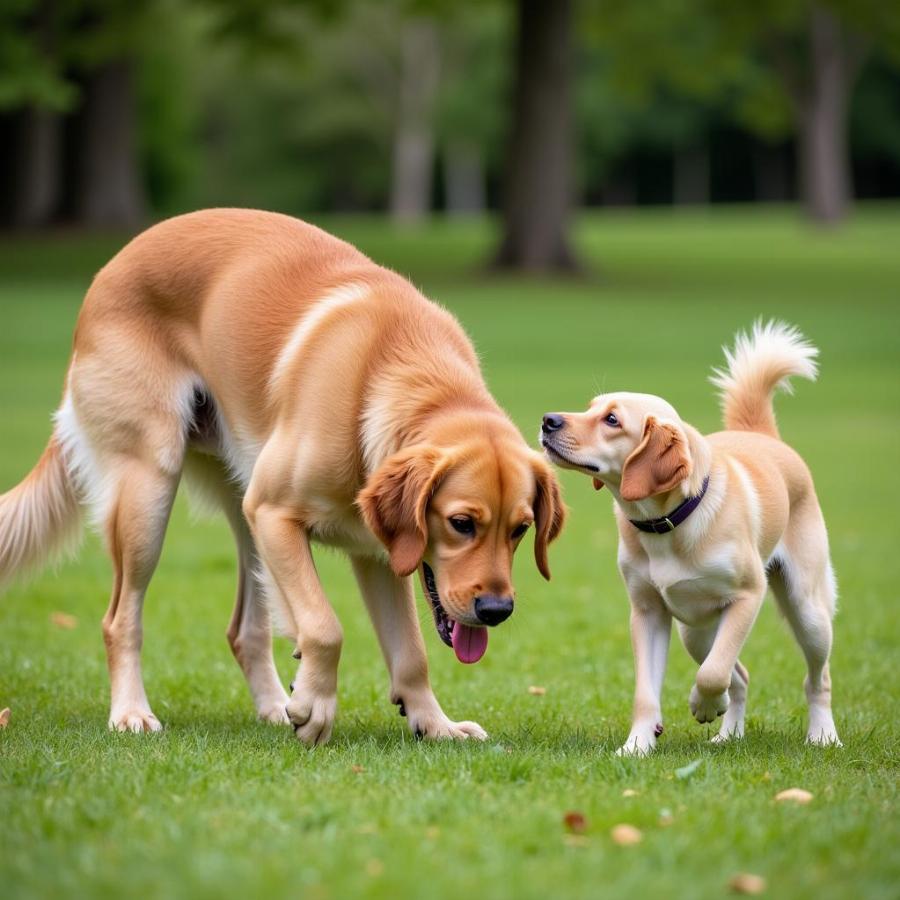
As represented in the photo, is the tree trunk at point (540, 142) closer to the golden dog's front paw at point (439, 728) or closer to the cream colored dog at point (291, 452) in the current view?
the cream colored dog at point (291, 452)

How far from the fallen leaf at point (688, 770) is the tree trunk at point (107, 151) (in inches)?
1302

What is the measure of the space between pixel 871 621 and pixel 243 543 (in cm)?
428

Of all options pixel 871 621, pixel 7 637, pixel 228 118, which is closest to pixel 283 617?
pixel 7 637

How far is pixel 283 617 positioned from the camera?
605cm

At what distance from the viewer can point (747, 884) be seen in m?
3.83

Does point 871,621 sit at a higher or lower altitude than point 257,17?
lower

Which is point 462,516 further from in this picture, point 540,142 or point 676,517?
point 540,142

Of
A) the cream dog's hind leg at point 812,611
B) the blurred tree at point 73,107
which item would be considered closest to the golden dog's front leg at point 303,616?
the cream dog's hind leg at point 812,611

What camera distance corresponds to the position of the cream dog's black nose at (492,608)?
5.36 m

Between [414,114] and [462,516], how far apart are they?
70048mm

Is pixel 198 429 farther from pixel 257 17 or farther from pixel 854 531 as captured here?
pixel 257 17

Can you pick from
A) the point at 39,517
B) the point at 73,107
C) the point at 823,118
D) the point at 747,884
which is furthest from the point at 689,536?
the point at 823,118

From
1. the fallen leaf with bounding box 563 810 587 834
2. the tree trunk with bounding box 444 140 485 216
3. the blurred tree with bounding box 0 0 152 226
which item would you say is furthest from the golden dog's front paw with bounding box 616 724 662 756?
the tree trunk with bounding box 444 140 485 216

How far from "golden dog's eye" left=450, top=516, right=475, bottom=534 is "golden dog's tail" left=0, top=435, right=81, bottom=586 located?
2.23 m
